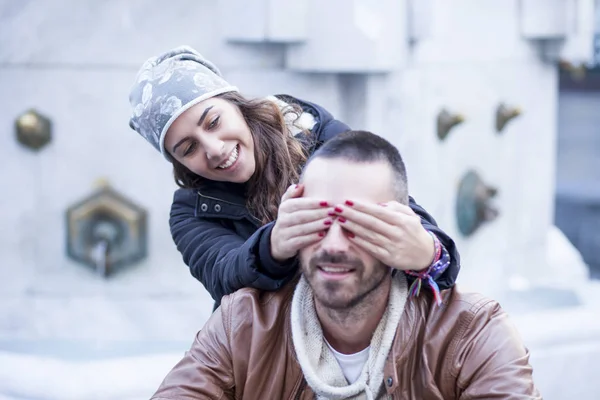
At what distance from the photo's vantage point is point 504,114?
20.1 ft

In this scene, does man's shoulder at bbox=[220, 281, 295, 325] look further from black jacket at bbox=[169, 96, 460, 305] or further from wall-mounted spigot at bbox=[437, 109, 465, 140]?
wall-mounted spigot at bbox=[437, 109, 465, 140]

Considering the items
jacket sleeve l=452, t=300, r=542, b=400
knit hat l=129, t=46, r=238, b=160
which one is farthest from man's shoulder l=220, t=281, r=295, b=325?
knit hat l=129, t=46, r=238, b=160

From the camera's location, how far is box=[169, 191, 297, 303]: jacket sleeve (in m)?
2.67

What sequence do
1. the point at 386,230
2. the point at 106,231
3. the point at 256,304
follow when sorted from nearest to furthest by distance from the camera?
the point at 386,230 < the point at 256,304 < the point at 106,231

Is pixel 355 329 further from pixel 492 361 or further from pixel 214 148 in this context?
pixel 214 148

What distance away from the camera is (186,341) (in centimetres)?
535

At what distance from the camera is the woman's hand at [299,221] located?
241 centimetres

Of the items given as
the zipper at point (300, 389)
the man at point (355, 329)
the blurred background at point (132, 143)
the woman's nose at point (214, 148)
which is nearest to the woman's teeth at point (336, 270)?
the man at point (355, 329)

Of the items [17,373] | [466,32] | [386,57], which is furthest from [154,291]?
[466,32]

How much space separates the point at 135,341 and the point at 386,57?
6.28ft

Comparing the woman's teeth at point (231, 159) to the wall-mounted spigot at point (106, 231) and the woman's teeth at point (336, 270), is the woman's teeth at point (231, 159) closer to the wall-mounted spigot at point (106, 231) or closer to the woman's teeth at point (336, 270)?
the woman's teeth at point (336, 270)

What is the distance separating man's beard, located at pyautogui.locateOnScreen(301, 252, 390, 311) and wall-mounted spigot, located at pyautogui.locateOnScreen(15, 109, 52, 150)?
3022mm

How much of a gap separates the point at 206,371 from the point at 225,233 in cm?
62

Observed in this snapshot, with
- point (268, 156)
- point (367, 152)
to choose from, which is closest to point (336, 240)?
point (367, 152)
